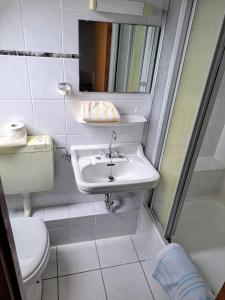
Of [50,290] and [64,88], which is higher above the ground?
[64,88]

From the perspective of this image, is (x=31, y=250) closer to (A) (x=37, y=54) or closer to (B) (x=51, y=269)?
(B) (x=51, y=269)

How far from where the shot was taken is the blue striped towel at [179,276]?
107cm

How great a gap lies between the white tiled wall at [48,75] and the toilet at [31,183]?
0.51 ft

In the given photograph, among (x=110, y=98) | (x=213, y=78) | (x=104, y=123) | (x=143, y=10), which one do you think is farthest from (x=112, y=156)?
(x=143, y=10)

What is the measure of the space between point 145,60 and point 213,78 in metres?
0.54

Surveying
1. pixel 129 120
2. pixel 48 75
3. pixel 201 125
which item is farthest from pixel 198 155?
pixel 48 75

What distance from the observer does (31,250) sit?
1202 millimetres

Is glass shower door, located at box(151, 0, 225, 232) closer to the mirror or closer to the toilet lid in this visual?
the mirror

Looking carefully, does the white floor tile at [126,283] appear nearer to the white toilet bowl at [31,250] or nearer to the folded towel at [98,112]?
the white toilet bowl at [31,250]

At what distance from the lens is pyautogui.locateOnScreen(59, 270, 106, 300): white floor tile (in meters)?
1.44

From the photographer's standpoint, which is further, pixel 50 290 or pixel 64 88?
pixel 50 290

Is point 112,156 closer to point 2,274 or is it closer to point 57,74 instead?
point 57,74

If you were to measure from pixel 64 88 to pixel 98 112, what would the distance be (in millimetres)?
256

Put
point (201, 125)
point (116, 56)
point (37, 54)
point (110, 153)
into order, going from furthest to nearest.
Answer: point (110, 153) < point (116, 56) < point (37, 54) < point (201, 125)
